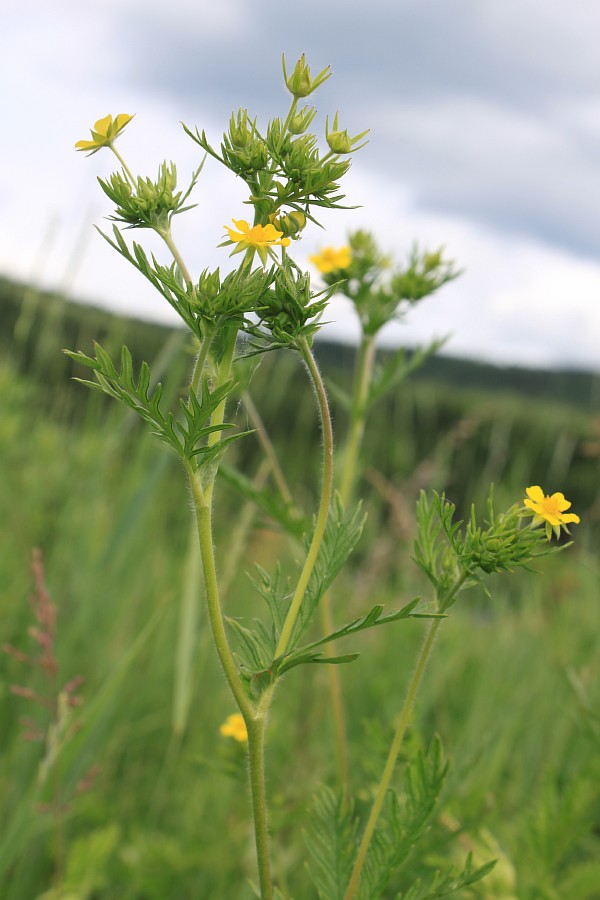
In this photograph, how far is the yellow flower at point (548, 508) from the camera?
83 centimetres

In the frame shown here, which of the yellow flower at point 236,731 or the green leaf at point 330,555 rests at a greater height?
the green leaf at point 330,555

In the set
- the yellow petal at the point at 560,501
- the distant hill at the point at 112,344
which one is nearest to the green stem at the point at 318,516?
the yellow petal at the point at 560,501

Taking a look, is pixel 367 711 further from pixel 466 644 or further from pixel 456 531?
pixel 456 531

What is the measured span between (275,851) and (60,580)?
165 centimetres

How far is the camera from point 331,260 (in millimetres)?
1494

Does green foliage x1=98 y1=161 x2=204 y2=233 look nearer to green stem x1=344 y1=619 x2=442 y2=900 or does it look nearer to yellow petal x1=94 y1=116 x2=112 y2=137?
yellow petal x1=94 y1=116 x2=112 y2=137

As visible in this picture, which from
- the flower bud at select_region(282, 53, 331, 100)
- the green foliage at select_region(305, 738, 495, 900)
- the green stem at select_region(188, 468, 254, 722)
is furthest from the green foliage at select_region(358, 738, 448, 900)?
the flower bud at select_region(282, 53, 331, 100)

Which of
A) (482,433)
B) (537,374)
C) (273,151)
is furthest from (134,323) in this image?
(273,151)

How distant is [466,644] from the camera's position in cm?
346

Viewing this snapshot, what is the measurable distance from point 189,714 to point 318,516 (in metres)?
1.92

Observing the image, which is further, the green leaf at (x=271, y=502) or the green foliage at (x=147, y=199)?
the green leaf at (x=271, y=502)

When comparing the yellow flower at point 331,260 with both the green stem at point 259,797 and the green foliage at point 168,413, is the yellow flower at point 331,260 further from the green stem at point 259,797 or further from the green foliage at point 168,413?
the green stem at point 259,797

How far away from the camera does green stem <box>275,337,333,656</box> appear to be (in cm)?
81

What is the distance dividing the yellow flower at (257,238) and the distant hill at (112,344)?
2.28 m
